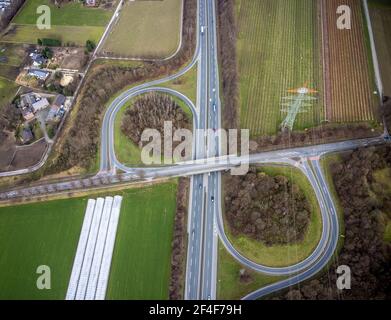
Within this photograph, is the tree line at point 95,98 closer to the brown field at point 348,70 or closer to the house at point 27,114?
the house at point 27,114

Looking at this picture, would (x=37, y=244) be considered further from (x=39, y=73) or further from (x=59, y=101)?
(x=39, y=73)

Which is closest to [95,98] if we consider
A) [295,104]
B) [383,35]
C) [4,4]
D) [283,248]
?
[295,104]

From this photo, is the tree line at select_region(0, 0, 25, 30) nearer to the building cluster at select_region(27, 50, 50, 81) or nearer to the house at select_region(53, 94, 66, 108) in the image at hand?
the building cluster at select_region(27, 50, 50, 81)

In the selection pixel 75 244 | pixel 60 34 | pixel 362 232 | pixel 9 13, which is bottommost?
pixel 75 244

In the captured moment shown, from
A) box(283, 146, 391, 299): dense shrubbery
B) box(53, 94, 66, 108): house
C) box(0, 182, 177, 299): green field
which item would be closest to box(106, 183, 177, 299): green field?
box(0, 182, 177, 299): green field

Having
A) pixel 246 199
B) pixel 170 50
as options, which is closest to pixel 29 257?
pixel 246 199

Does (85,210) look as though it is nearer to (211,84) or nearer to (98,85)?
(98,85)

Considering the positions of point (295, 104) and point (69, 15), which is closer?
point (295, 104)

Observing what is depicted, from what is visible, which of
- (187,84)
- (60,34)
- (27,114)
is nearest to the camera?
(27,114)
